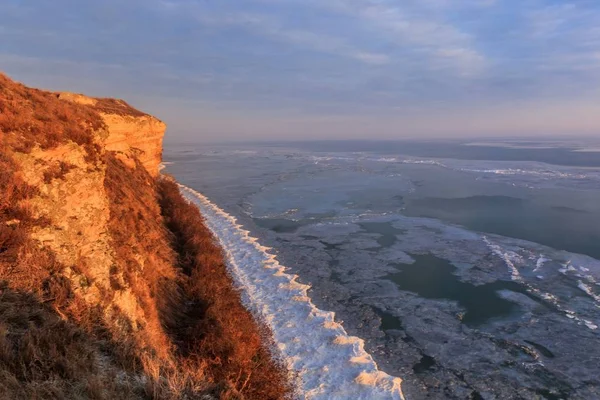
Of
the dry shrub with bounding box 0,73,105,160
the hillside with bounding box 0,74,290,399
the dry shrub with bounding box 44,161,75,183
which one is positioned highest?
the dry shrub with bounding box 0,73,105,160

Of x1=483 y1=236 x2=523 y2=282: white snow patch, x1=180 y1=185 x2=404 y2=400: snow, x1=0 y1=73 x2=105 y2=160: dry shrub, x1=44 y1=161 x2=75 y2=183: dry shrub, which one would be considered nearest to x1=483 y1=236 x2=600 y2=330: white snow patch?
x1=483 y1=236 x2=523 y2=282: white snow patch

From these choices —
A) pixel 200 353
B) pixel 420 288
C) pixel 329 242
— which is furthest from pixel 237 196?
pixel 200 353

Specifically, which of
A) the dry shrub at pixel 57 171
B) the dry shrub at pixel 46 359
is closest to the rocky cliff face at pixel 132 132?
the dry shrub at pixel 57 171

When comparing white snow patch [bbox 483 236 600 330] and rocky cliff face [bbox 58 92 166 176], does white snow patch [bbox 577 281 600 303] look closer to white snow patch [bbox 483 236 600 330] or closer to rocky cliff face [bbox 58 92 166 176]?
white snow patch [bbox 483 236 600 330]

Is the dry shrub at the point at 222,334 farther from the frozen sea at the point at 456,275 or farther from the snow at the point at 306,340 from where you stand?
the frozen sea at the point at 456,275

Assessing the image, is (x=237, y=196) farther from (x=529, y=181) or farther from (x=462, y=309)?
(x=529, y=181)

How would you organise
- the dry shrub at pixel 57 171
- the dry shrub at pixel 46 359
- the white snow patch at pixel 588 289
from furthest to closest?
the white snow patch at pixel 588 289
the dry shrub at pixel 57 171
the dry shrub at pixel 46 359

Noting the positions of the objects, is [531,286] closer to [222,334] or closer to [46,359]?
[222,334]
